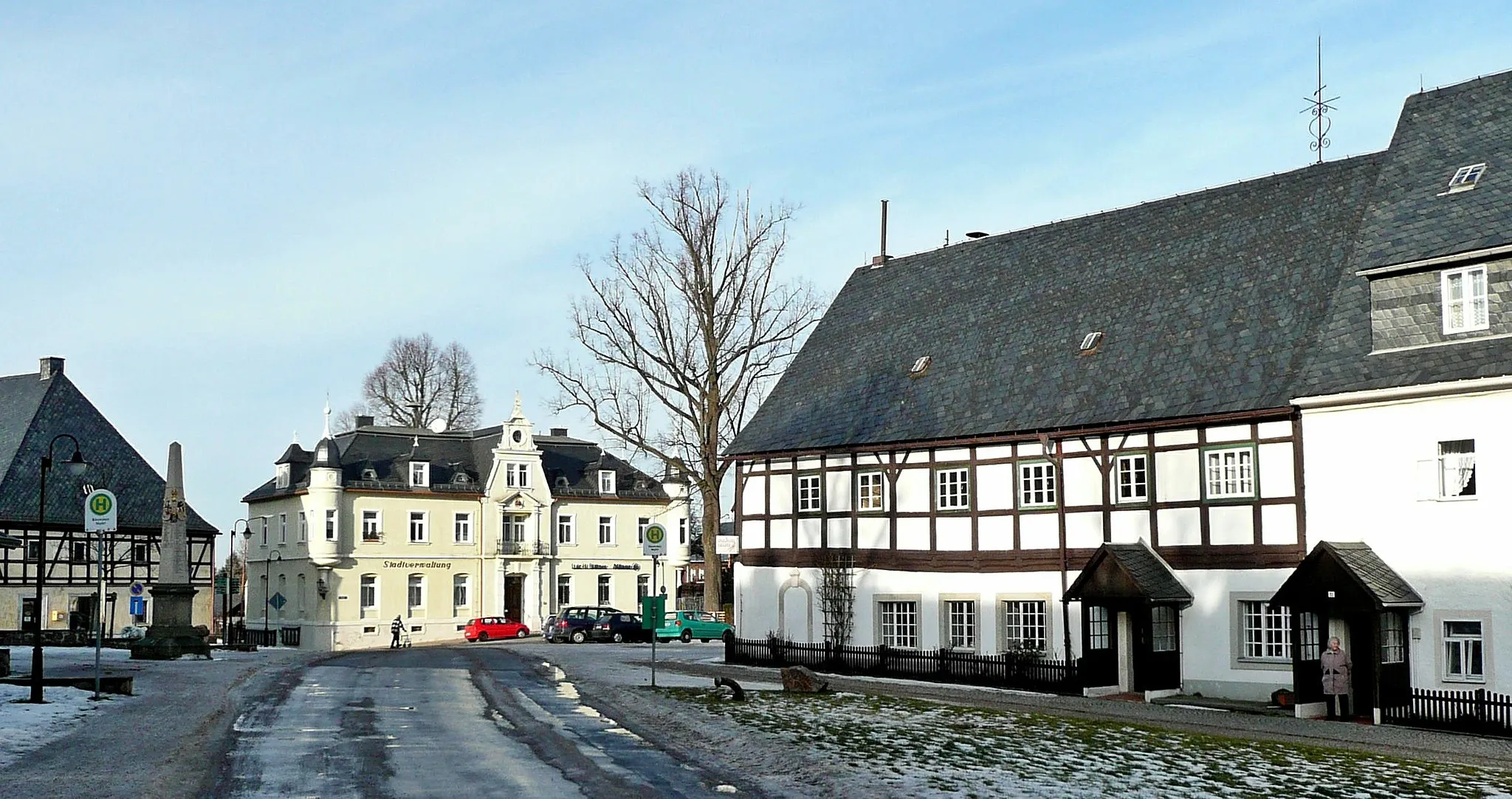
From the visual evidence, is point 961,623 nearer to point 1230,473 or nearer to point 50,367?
point 1230,473

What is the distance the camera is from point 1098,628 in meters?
29.1

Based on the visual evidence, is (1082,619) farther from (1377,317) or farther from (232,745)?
(232,745)

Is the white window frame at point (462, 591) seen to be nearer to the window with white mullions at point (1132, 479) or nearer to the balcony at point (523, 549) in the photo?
the balcony at point (523, 549)

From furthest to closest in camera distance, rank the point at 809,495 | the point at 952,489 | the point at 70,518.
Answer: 1. the point at 70,518
2. the point at 809,495
3. the point at 952,489

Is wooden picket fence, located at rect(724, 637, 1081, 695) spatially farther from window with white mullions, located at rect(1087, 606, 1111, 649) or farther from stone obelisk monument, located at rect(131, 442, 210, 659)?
stone obelisk monument, located at rect(131, 442, 210, 659)

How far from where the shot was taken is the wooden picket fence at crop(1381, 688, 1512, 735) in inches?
875

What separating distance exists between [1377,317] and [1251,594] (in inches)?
220

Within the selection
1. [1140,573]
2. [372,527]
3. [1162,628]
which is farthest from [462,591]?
[1140,573]

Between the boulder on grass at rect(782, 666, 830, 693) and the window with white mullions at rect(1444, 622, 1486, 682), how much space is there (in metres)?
10.7

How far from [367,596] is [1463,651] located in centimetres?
5179

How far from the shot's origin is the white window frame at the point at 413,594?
67500 mm

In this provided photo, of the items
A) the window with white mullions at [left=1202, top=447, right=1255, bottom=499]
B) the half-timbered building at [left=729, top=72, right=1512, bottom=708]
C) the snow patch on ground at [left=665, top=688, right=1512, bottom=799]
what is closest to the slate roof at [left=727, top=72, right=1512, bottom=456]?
the half-timbered building at [left=729, top=72, right=1512, bottom=708]

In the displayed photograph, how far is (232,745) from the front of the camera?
19.3 meters

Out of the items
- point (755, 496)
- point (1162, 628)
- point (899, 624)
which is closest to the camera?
point (1162, 628)
